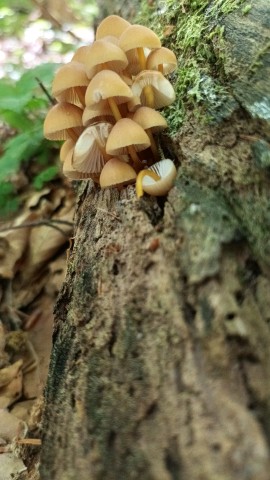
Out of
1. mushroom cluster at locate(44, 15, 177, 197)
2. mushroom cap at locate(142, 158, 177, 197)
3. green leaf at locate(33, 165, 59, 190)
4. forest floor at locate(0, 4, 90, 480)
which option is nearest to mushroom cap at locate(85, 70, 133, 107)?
mushroom cluster at locate(44, 15, 177, 197)

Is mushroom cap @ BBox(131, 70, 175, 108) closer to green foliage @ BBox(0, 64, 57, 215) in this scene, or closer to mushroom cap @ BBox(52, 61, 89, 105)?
mushroom cap @ BBox(52, 61, 89, 105)

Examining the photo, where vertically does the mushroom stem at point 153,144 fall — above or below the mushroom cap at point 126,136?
below

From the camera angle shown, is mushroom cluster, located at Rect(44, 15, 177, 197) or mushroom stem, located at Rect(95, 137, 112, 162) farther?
mushroom stem, located at Rect(95, 137, 112, 162)

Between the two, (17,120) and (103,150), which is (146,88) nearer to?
(103,150)

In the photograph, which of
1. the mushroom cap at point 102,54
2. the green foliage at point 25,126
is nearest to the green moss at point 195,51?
the mushroom cap at point 102,54

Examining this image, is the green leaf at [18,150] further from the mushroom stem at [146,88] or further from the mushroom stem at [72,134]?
the mushroom stem at [146,88]

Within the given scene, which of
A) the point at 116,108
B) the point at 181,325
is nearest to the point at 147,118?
the point at 116,108

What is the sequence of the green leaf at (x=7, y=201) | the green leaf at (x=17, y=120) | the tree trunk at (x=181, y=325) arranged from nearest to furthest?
1. the tree trunk at (x=181, y=325)
2. the green leaf at (x=7, y=201)
3. the green leaf at (x=17, y=120)

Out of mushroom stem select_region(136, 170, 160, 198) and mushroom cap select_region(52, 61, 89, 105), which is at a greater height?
mushroom cap select_region(52, 61, 89, 105)
